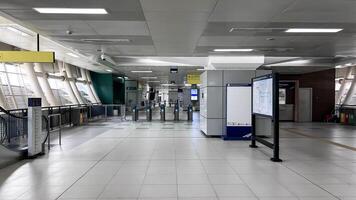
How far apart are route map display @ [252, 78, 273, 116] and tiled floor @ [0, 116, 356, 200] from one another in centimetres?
110

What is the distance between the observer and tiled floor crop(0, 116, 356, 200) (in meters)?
4.25

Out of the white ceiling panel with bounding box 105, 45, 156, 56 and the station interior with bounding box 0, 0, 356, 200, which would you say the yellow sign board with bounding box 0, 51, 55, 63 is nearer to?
the station interior with bounding box 0, 0, 356, 200

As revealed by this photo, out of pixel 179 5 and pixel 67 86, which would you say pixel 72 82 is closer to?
pixel 67 86

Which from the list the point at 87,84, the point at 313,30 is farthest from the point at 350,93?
the point at 87,84

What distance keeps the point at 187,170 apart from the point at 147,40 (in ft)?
13.3

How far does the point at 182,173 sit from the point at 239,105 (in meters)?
5.18

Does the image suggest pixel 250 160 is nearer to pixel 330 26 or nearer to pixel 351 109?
pixel 330 26

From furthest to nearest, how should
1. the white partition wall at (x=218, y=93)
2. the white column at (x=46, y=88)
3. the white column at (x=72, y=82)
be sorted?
the white column at (x=72, y=82) → the white column at (x=46, y=88) → the white partition wall at (x=218, y=93)

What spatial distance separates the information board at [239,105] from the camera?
9.99 metres

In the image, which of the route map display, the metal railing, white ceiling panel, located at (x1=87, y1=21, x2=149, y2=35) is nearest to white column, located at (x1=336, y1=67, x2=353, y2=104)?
the route map display

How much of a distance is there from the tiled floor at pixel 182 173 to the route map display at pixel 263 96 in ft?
3.60

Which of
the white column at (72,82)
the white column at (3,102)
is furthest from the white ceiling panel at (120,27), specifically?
the white column at (72,82)

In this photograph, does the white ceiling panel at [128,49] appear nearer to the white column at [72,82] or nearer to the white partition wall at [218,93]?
the white partition wall at [218,93]

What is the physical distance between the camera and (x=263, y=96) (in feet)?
24.5
